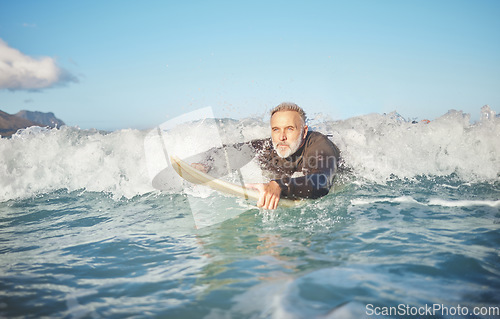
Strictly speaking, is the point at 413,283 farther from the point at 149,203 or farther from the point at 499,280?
the point at 149,203

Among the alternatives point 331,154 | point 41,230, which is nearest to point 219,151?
point 331,154

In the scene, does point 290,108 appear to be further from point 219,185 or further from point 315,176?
point 219,185

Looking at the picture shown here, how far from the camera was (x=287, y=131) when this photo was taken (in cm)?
471

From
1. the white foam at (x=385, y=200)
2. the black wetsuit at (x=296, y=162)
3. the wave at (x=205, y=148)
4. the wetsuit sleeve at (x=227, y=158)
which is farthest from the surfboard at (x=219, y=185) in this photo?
the wave at (x=205, y=148)

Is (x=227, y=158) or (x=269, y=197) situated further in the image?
(x=227, y=158)

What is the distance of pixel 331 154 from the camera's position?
429 cm

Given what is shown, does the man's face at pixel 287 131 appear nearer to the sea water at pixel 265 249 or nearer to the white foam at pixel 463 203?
the sea water at pixel 265 249

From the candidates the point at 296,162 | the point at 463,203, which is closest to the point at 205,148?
the point at 296,162

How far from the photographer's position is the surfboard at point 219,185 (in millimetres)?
3726

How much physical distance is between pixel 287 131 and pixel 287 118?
21cm

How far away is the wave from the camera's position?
6.96 metres

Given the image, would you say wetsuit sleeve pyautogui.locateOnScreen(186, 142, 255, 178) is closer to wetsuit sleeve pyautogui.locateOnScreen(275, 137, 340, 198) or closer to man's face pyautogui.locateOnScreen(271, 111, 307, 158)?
man's face pyautogui.locateOnScreen(271, 111, 307, 158)

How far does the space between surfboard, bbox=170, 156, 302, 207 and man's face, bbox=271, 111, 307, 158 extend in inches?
37.4

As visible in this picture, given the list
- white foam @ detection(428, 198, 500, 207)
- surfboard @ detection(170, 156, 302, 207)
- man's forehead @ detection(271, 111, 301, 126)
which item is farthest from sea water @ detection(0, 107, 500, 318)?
man's forehead @ detection(271, 111, 301, 126)
